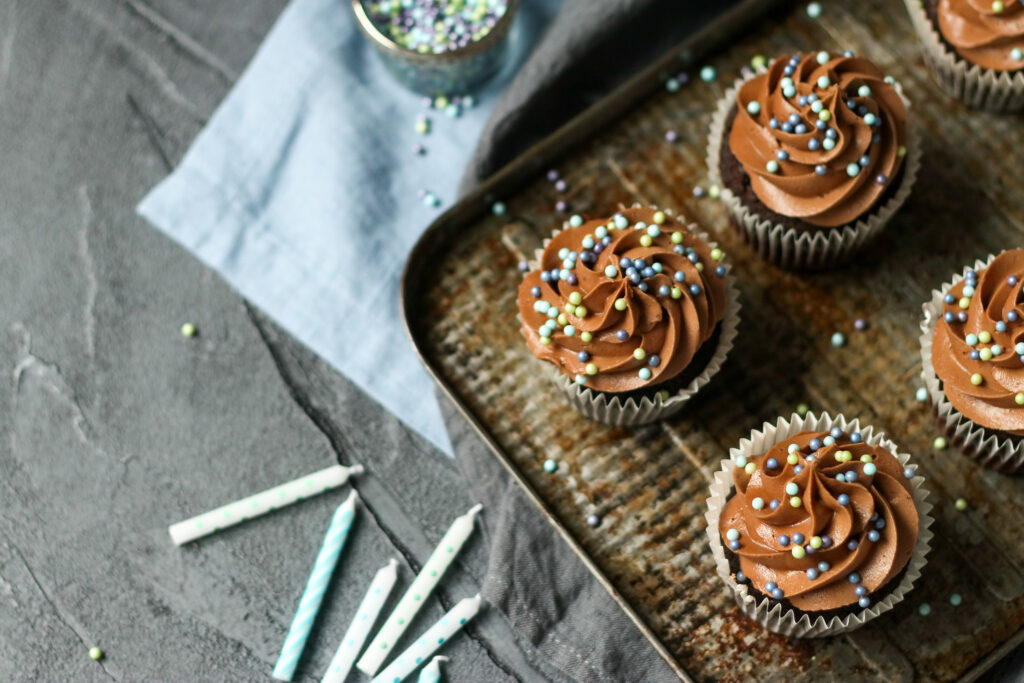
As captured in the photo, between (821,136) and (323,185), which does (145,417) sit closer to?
(323,185)

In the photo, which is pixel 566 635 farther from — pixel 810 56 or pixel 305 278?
pixel 810 56

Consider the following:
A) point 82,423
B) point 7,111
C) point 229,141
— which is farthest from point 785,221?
point 7,111

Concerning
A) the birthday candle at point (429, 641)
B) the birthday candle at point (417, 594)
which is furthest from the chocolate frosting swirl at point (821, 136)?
the birthday candle at point (429, 641)

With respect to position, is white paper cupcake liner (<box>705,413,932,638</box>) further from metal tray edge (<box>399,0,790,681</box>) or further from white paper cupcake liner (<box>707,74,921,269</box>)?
white paper cupcake liner (<box>707,74,921,269</box>)

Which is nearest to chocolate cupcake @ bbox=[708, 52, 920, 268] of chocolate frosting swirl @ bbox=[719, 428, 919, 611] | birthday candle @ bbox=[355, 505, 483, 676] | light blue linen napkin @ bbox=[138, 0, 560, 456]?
chocolate frosting swirl @ bbox=[719, 428, 919, 611]

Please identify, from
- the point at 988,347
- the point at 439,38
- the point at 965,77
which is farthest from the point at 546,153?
the point at 988,347

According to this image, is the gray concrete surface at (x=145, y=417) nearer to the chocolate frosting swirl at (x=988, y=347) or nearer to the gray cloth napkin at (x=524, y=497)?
the gray cloth napkin at (x=524, y=497)
